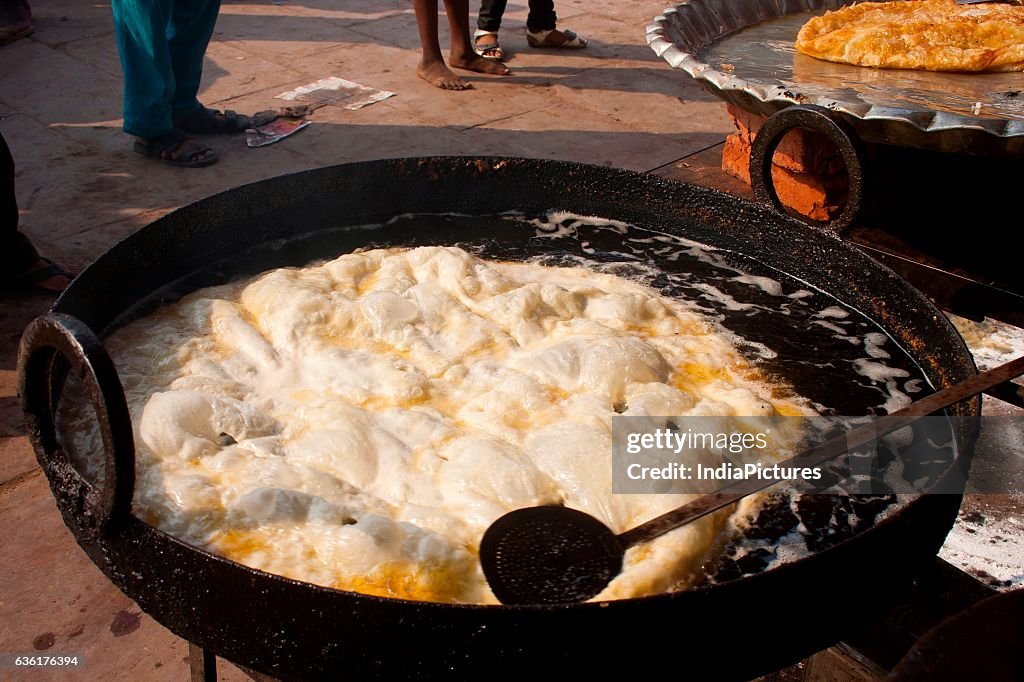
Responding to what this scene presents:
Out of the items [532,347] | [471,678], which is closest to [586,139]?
[532,347]

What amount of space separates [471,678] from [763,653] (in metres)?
0.51

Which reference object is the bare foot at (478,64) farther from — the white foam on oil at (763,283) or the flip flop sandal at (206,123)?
the white foam on oil at (763,283)

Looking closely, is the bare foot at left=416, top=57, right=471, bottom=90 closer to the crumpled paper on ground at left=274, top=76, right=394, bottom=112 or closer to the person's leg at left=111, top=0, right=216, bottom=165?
the crumpled paper on ground at left=274, top=76, right=394, bottom=112

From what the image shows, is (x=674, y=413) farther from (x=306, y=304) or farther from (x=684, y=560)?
(x=306, y=304)

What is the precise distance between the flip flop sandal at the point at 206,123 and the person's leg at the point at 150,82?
315 mm

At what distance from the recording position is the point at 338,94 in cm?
650

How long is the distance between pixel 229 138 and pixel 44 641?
4.12 meters

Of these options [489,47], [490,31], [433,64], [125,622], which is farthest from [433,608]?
[490,31]

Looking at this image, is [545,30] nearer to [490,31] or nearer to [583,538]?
[490,31]

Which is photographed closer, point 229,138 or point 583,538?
point 583,538

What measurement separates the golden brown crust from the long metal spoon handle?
248cm

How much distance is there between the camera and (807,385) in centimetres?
231

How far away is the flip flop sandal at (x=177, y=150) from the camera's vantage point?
521 centimetres

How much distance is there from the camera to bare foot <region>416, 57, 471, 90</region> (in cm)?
655
